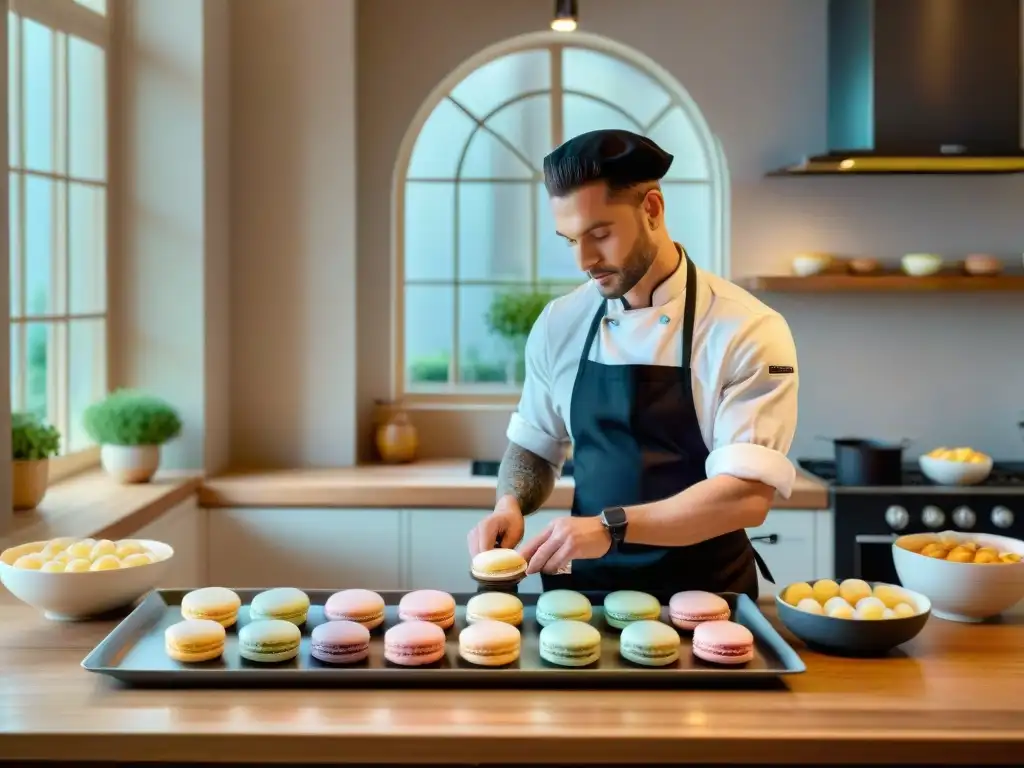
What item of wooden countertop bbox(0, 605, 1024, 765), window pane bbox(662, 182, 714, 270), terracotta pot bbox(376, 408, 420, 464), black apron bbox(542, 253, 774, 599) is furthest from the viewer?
window pane bbox(662, 182, 714, 270)

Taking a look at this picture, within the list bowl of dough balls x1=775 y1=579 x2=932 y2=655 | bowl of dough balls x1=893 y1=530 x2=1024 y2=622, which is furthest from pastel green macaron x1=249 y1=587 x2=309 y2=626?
bowl of dough balls x1=893 y1=530 x2=1024 y2=622

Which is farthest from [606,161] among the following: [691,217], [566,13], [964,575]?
[691,217]

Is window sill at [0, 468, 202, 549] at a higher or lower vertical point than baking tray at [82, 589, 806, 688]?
higher

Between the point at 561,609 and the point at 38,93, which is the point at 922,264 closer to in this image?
the point at 561,609

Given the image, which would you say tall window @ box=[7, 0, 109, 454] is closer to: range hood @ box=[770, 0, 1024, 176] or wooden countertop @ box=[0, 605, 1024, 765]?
wooden countertop @ box=[0, 605, 1024, 765]

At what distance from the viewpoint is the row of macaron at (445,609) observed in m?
1.86

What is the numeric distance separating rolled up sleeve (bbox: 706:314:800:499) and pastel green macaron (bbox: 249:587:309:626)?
2.55ft

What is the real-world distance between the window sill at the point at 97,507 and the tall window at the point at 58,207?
0.25 metres

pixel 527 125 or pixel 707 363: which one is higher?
pixel 527 125

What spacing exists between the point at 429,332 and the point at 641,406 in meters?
2.19

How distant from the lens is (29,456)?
2994 mm

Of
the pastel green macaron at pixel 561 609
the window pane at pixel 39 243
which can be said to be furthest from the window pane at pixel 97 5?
the pastel green macaron at pixel 561 609

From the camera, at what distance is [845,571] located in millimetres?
3646

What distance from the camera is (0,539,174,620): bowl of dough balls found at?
6.50ft
